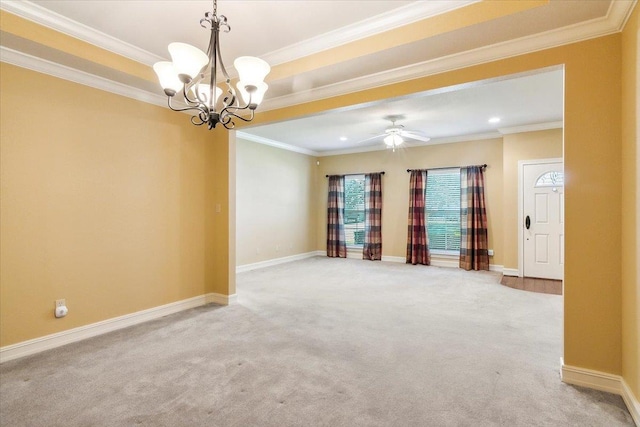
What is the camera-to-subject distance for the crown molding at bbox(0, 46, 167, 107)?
270 centimetres

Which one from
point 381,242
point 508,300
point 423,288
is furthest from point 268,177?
point 508,300

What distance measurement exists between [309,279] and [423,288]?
1.95m

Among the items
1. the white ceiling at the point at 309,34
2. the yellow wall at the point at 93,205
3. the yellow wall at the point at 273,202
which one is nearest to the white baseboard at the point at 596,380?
the white ceiling at the point at 309,34

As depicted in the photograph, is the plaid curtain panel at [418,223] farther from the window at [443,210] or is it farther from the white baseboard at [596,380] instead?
the white baseboard at [596,380]

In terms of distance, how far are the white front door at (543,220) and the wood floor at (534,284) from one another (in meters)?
0.21

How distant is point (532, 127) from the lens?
5824 mm

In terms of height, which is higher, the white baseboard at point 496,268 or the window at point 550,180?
the window at point 550,180

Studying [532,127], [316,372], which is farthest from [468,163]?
[316,372]

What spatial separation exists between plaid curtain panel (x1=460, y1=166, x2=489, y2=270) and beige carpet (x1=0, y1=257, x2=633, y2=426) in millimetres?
2472

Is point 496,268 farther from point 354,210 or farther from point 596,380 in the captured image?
point 596,380

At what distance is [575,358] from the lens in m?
2.33

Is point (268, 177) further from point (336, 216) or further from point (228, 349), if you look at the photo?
point (228, 349)

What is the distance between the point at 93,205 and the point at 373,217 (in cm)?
584

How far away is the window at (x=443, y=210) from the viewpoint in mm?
7133
